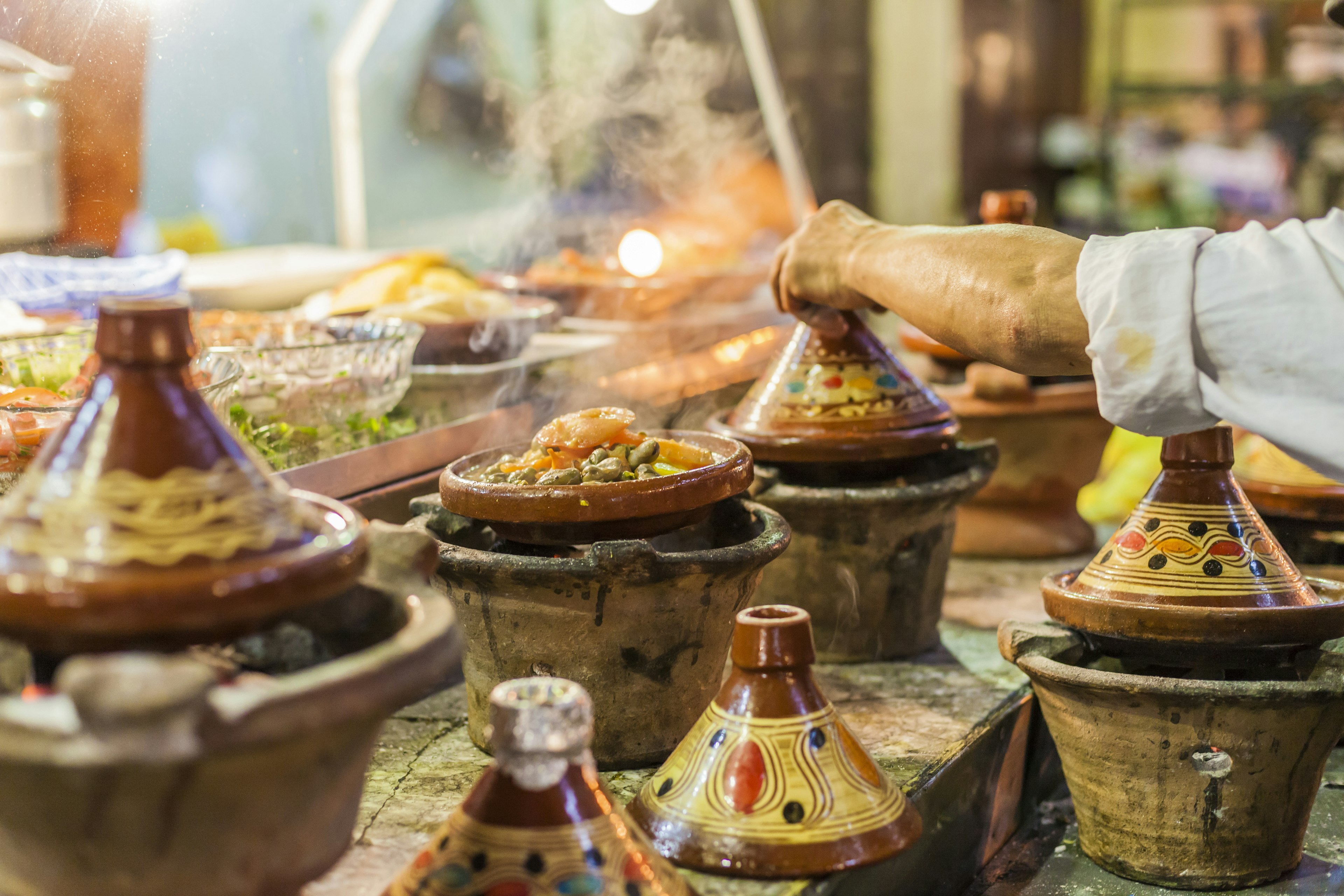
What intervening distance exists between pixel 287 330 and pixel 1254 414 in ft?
6.22

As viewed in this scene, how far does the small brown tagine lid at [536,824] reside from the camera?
1199 millimetres

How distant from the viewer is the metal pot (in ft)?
7.67

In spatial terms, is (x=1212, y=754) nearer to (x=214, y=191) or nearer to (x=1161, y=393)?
(x=1161, y=393)

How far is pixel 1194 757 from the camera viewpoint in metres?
1.79

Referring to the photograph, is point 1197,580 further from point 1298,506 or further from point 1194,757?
point 1298,506

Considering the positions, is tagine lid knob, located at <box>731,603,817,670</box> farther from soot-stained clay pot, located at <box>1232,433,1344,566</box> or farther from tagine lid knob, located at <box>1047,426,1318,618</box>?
soot-stained clay pot, located at <box>1232,433,1344,566</box>

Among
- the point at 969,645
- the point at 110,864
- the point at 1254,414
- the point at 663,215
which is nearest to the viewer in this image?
the point at 110,864

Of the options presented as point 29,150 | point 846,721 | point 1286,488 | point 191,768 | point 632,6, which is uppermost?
point 632,6

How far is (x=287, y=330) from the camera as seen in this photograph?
102 inches

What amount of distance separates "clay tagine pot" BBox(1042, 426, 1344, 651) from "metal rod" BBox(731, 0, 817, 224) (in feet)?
8.74

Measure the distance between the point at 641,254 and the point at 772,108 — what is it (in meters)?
1.46

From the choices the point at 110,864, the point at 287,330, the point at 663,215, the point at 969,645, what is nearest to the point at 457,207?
the point at 663,215

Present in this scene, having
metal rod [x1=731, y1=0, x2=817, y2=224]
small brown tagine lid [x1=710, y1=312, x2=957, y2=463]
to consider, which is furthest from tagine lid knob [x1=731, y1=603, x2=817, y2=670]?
metal rod [x1=731, y1=0, x2=817, y2=224]

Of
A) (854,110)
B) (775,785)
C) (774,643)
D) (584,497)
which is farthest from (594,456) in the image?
(854,110)
